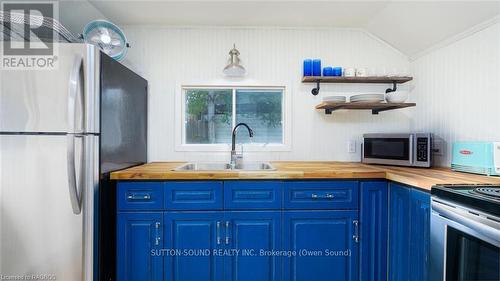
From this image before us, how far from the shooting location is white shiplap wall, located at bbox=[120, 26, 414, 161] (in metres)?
2.26

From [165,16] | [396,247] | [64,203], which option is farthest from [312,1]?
[64,203]

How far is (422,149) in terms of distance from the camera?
184cm

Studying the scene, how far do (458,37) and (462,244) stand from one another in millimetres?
1562

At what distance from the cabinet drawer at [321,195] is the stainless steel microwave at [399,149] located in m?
0.56

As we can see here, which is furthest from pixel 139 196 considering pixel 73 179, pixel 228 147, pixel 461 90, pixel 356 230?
pixel 461 90

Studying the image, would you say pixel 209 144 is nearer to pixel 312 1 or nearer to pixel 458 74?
pixel 312 1

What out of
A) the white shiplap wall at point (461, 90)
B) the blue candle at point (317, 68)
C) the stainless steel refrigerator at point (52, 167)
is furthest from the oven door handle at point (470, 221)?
A: the stainless steel refrigerator at point (52, 167)

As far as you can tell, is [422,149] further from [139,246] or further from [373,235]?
[139,246]

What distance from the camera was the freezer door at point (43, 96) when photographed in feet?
4.43

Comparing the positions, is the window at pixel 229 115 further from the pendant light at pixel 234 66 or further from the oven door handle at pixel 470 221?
the oven door handle at pixel 470 221

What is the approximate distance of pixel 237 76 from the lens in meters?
2.27

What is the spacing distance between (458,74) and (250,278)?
2.12 metres

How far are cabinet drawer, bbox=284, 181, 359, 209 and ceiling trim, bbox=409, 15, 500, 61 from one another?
1353mm

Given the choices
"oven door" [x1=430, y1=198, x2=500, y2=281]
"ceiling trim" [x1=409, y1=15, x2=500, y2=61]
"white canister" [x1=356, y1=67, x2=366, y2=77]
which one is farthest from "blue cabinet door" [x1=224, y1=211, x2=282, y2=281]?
"ceiling trim" [x1=409, y1=15, x2=500, y2=61]
